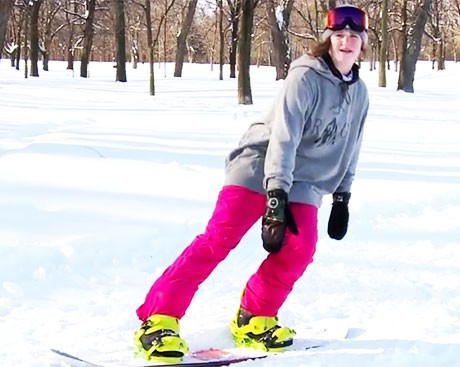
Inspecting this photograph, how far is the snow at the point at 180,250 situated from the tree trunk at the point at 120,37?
50.1 ft

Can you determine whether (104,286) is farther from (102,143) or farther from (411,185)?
(102,143)

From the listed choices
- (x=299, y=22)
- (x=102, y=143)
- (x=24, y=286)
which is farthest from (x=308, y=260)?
(x=299, y=22)

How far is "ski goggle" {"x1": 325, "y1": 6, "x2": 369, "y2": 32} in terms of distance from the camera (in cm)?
312

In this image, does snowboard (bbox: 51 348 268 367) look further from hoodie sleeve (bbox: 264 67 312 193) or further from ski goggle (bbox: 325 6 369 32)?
ski goggle (bbox: 325 6 369 32)

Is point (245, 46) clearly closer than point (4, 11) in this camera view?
No

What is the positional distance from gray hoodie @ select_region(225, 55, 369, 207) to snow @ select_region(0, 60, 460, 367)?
78 cm

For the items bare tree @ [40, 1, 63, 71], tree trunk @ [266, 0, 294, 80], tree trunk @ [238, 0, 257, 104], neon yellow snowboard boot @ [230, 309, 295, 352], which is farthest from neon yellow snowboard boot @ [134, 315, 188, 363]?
bare tree @ [40, 1, 63, 71]

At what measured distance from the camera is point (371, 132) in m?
11.7

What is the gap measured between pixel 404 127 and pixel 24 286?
981cm

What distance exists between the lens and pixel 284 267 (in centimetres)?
325

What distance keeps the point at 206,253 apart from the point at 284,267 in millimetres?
357

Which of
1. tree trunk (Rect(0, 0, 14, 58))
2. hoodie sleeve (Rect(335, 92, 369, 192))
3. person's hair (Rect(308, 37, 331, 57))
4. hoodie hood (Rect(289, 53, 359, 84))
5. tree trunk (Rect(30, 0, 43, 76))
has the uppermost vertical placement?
tree trunk (Rect(30, 0, 43, 76))

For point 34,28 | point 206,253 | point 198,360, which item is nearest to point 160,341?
point 198,360

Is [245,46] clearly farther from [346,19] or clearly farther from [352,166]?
[346,19]
